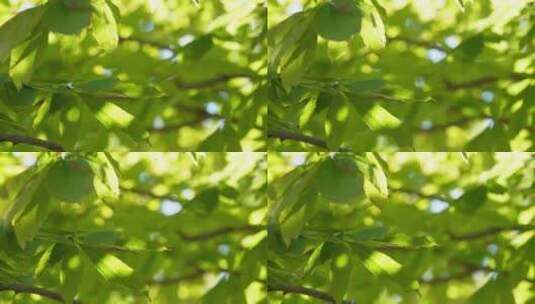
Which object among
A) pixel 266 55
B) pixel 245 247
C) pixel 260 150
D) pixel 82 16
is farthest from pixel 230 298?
pixel 82 16

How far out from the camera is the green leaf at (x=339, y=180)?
277 centimetres

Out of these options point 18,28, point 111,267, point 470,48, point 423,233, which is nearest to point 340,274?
point 423,233

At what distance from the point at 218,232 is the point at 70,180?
1.45 ft

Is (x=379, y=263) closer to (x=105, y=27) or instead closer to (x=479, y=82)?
(x=479, y=82)

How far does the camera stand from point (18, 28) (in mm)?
2850

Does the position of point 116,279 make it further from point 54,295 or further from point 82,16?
point 82,16

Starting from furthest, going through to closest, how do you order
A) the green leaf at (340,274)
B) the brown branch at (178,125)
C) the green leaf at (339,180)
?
1. the brown branch at (178,125)
2. the green leaf at (340,274)
3. the green leaf at (339,180)

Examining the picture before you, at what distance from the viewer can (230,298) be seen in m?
2.98

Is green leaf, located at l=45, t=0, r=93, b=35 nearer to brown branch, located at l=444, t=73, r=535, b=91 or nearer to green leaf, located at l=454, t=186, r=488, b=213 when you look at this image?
brown branch, located at l=444, t=73, r=535, b=91

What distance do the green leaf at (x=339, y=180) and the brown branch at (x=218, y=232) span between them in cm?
26

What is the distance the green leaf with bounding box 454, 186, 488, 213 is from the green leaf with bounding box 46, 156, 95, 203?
996 mm

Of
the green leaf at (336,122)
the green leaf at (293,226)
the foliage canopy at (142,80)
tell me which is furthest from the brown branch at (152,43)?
the green leaf at (293,226)

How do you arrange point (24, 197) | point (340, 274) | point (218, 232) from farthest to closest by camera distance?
point (218, 232)
point (340, 274)
point (24, 197)

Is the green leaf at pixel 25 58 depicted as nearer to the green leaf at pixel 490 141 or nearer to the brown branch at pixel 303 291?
the brown branch at pixel 303 291
